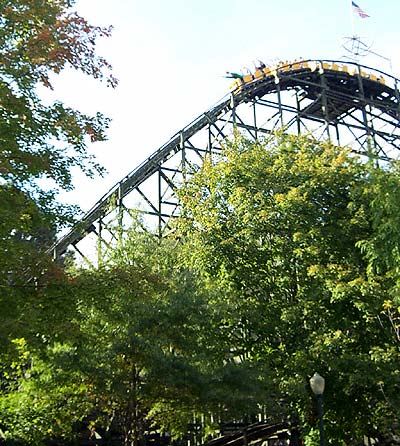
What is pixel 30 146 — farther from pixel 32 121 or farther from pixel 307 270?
pixel 307 270

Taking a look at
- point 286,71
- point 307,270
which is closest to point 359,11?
point 286,71

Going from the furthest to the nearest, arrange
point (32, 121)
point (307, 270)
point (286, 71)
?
point (286, 71)
point (307, 270)
point (32, 121)

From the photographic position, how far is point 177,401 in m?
12.5

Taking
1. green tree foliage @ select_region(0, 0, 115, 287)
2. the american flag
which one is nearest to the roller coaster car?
the american flag

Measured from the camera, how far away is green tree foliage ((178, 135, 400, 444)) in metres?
14.1

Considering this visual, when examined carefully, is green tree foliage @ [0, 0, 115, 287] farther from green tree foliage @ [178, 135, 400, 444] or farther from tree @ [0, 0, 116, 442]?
green tree foliage @ [178, 135, 400, 444]

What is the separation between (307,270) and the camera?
15.5 metres

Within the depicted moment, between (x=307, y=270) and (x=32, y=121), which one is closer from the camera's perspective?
(x=32, y=121)

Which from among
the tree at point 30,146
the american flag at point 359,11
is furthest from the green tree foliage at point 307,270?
the american flag at point 359,11

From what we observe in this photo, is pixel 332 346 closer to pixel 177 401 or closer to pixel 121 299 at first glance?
pixel 177 401

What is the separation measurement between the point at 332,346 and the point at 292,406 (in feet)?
6.51

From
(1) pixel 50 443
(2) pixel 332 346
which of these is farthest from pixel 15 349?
(1) pixel 50 443

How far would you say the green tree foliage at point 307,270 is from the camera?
555 inches

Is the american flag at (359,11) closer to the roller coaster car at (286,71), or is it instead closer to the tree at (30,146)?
the roller coaster car at (286,71)
